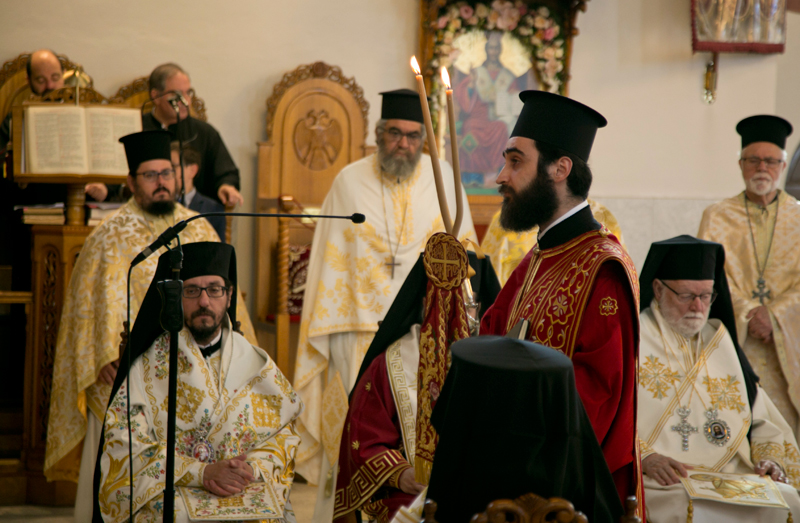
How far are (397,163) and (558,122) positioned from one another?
8.97 feet

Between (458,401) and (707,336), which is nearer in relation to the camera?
(458,401)

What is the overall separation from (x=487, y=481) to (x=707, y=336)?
8.65 ft

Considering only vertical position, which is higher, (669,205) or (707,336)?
(669,205)

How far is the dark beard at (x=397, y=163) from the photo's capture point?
208 inches

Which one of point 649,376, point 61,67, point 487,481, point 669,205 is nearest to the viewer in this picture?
point 487,481

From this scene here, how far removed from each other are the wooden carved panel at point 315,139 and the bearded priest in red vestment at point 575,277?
4191 millimetres

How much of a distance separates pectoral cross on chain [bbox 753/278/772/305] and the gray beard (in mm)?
2425

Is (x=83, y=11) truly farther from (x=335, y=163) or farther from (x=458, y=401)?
(x=458, y=401)

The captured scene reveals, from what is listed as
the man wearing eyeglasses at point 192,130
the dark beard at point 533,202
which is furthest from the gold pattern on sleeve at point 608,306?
the man wearing eyeglasses at point 192,130

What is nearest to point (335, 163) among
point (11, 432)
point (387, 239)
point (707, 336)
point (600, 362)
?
point (387, 239)

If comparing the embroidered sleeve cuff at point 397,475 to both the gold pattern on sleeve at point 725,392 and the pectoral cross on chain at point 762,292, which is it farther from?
the pectoral cross on chain at point 762,292

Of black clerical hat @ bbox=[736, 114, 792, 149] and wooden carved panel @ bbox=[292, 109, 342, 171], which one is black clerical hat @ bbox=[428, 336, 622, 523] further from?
wooden carved panel @ bbox=[292, 109, 342, 171]

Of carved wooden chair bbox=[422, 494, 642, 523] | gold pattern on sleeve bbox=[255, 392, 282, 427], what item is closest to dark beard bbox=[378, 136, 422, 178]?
gold pattern on sleeve bbox=[255, 392, 282, 427]

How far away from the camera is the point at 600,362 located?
2.30 m
